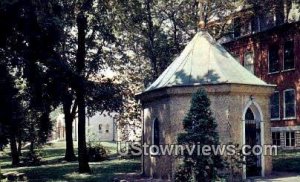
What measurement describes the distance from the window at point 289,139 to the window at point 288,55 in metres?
5.20


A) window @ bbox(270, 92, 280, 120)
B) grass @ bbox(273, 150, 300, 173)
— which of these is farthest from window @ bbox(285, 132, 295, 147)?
grass @ bbox(273, 150, 300, 173)

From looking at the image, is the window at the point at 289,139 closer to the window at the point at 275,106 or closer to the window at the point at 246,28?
the window at the point at 275,106

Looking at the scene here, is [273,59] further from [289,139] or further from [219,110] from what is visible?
[219,110]

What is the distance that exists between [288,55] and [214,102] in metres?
18.2

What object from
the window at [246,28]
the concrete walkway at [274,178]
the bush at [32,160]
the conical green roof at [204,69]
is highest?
the window at [246,28]

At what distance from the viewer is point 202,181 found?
14039 mm

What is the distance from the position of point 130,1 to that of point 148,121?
9.52m

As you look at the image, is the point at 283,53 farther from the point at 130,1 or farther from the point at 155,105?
the point at 155,105

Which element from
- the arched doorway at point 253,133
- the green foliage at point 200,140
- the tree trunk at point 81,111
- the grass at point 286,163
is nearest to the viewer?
the green foliage at point 200,140

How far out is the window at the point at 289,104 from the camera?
3406cm

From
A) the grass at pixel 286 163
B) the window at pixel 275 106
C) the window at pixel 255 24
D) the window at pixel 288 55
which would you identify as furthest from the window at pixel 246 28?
the grass at pixel 286 163

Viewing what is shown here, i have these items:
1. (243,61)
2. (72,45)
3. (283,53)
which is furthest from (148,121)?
(243,61)

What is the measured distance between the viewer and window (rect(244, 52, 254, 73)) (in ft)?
127

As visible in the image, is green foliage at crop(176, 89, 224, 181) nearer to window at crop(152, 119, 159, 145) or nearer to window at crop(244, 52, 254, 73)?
window at crop(152, 119, 159, 145)
